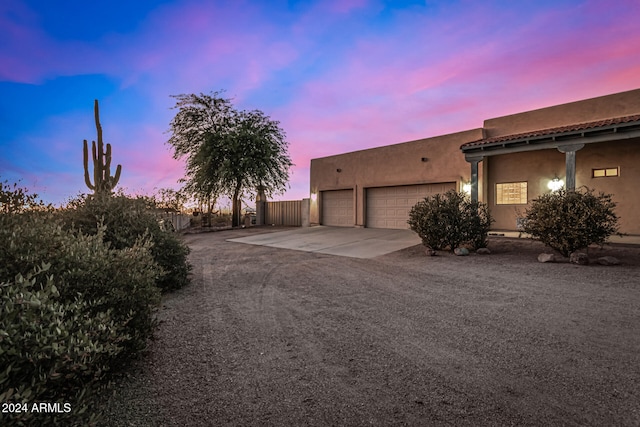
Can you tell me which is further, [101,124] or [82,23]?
[101,124]

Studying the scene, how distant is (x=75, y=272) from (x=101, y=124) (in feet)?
31.8

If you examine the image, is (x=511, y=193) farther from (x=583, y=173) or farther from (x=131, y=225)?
(x=131, y=225)

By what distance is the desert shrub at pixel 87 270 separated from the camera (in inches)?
101

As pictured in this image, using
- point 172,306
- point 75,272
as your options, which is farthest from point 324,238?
point 75,272

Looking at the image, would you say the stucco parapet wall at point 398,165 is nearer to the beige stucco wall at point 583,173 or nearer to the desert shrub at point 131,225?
A: the beige stucco wall at point 583,173

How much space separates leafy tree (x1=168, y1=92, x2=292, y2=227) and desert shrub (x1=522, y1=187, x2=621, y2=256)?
1450 centimetres

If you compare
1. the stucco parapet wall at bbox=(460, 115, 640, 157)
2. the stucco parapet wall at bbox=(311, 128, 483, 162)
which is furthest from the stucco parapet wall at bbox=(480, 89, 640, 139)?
the stucco parapet wall at bbox=(460, 115, 640, 157)

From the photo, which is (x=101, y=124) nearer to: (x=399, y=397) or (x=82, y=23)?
(x=82, y=23)

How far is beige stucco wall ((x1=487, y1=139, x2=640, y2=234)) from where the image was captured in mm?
10430

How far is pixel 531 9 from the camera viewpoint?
29.1 feet

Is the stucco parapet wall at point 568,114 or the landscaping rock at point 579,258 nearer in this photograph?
the landscaping rock at point 579,258

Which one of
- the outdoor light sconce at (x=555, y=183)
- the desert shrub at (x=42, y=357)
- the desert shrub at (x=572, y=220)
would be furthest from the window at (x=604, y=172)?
the desert shrub at (x=42, y=357)

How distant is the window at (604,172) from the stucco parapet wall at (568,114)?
1.83 metres

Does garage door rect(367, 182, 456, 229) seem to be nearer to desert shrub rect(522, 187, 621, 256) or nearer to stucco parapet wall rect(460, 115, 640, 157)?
stucco parapet wall rect(460, 115, 640, 157)
